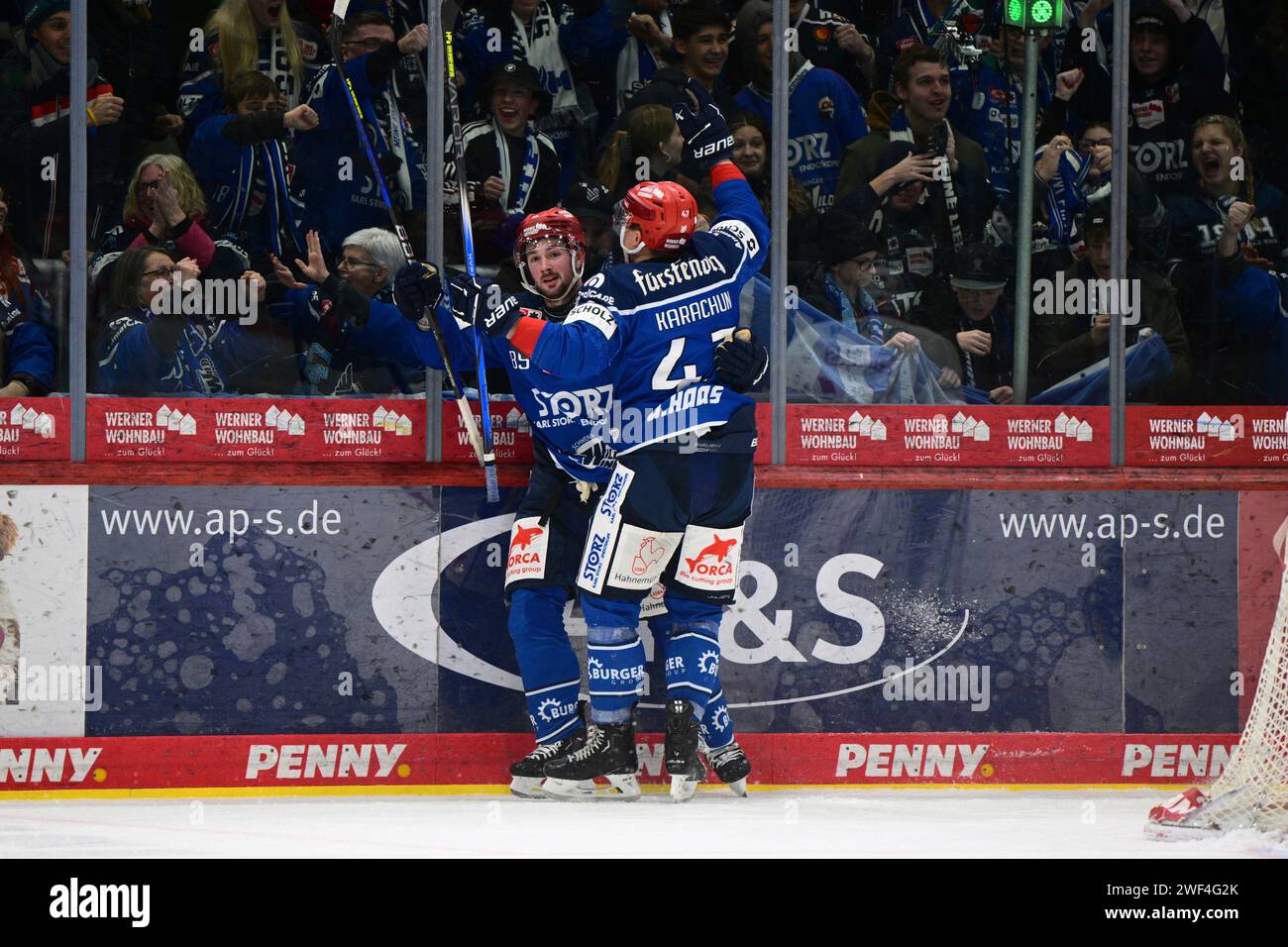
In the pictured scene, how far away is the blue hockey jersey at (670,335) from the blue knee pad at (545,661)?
620 millimetres

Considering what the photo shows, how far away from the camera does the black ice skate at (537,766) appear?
6.25 metres

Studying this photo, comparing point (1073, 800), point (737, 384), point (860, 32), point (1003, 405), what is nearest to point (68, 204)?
point (737, 384)

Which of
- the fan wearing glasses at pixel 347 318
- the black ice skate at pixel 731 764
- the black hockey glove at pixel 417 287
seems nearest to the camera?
the black hockey glove at pixel 417 287

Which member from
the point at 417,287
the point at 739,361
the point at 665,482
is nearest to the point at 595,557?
the point at 665,482

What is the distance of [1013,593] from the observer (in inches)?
261

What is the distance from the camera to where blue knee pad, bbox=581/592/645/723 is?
611cm

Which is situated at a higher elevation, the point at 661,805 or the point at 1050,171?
the point at 1050,171

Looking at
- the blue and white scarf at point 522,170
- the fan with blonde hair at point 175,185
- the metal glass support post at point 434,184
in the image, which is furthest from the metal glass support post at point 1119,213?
the fan with blonde hair at point 175,185

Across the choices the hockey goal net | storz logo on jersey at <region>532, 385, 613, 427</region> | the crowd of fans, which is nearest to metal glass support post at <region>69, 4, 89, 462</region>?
the crowd of fans

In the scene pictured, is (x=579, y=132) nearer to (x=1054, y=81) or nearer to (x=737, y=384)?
(x=737, y=384)

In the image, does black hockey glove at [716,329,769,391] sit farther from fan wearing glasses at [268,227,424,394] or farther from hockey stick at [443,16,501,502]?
fan wearing glasses at [268,227,424,394]

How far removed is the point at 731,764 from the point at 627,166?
7.46 feet

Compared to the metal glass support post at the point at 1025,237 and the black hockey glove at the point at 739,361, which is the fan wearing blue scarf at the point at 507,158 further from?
the metal glass support post at the point at 1025,237

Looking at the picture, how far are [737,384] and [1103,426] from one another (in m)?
1.55
